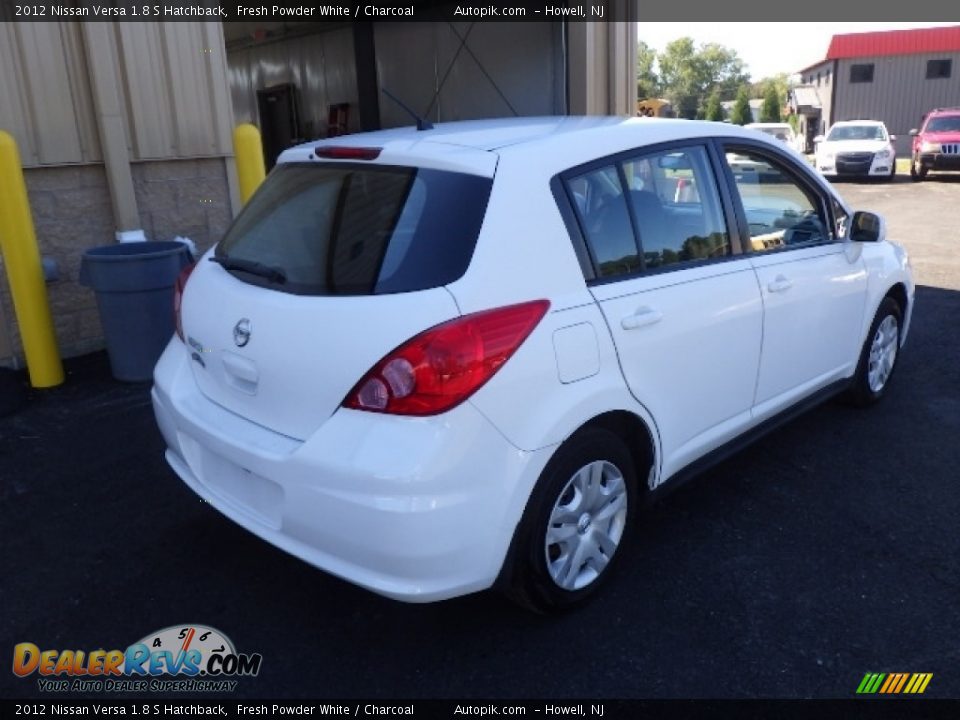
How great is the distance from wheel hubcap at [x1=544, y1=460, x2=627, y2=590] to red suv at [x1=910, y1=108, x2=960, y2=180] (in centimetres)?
2162

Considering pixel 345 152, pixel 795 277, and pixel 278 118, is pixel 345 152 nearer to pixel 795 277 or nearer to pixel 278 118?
pixel 795 277

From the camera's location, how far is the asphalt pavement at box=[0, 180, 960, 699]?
2594 mm

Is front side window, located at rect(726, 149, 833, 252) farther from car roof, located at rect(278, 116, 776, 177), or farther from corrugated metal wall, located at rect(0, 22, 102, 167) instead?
corrugated metal wall, located at rect(0, 22, 102, 167)

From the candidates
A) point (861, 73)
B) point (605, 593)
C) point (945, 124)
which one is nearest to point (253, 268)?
point (605, 593)

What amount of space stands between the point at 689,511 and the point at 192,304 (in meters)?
2.33

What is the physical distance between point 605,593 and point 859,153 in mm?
21333

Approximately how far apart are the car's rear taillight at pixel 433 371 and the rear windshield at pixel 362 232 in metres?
0.18

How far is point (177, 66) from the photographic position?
20.6 feet

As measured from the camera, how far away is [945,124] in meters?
21.2

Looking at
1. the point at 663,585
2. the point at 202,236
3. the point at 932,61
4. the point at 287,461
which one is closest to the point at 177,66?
the point at 202,236

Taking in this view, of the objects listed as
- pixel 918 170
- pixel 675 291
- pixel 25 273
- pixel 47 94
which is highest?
pixel 47 94

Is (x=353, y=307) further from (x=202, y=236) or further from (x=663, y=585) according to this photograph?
(x=202, y=236)

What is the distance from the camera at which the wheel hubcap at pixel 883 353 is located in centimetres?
461

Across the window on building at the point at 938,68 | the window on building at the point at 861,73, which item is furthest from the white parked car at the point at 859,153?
the window on building at the point at 861,73
